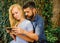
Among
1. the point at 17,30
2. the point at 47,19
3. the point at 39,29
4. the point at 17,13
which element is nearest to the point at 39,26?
the point at 39,29

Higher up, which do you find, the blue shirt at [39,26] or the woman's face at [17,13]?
the woman's face at [17,13]

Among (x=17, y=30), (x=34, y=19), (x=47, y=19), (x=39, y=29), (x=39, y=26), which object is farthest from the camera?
(x=47, y=19)

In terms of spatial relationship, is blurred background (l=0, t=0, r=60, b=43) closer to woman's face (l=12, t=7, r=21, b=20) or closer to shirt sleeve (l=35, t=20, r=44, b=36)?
shirt sleeve (l=35, t=20, r=44, b=36)

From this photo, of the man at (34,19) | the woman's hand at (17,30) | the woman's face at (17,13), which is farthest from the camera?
the man at (34,19)

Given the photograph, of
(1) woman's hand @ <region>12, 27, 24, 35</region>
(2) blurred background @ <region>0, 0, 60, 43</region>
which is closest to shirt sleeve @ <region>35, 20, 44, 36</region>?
(1) woman's hand @ <region>12, 27, 24, 35</region>

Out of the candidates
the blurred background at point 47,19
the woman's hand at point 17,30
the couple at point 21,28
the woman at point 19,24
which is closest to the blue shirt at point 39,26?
the couple at point 21,28

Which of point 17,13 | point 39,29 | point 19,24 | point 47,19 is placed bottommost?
point 47,19

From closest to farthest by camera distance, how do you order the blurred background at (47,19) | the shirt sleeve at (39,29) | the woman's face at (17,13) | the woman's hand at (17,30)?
the woman's hand at (17,30) < the woman's face at (17,13) < the shirt sleeve at (39,29) < the blurred background at (47,19)

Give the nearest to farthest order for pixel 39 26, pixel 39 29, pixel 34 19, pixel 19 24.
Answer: pixel 19 24
pixel 39 29
pixel 39 26
pixel 34 19

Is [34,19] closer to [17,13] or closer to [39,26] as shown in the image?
[39,26]

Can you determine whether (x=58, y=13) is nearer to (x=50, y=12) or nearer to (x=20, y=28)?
(x=50, y=12)

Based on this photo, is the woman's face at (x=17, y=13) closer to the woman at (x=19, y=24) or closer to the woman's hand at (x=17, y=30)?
the woman at (x=19, y=24)

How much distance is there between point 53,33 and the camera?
351 inches

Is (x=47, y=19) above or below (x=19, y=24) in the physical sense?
below
